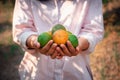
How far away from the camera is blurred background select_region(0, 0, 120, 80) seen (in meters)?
5.02

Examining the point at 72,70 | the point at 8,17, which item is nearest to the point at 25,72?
the point at 72,70

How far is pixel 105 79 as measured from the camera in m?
4.78

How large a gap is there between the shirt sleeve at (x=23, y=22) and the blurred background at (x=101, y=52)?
10.0 ft

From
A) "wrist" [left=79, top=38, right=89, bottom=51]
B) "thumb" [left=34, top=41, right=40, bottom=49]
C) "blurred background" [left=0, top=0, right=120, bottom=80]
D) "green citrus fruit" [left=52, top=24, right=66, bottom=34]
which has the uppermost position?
"green citrus fruit" [left=52, top=24, right=66, bottom=34]

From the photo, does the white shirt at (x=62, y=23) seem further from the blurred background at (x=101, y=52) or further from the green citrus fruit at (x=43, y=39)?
the blurred background at (x=101, y=52)

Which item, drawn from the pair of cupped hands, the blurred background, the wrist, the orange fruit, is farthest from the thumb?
the blurred background

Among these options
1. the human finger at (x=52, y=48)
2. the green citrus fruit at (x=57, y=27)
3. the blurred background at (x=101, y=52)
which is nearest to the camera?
the human finger at (x=52, y=48)

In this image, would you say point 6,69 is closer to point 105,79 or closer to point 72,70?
point 105,79

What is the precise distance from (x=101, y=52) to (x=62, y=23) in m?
3.77

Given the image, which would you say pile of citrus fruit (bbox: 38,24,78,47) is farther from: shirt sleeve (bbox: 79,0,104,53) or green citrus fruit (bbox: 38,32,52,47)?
shirt sleeve (bbox: 79,0,104,53)

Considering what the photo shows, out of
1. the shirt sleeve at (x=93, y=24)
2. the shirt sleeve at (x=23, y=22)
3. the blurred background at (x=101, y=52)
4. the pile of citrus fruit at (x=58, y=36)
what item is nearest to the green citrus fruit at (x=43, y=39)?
the pile of citrus fruit at (x=58, y=36)

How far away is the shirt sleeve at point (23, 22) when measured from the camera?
73.5 inches

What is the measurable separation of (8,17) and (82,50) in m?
5.76

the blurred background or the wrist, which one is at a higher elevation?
the wrist
